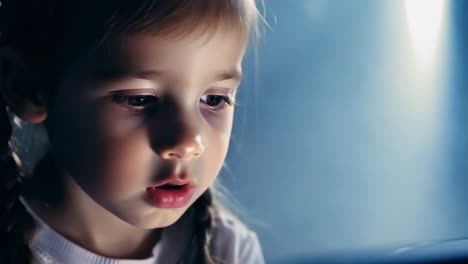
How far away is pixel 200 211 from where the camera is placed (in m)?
0.64

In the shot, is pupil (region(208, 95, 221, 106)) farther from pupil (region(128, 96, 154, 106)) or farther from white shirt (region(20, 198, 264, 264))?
white shirt (region(20, 198, 264, 264))

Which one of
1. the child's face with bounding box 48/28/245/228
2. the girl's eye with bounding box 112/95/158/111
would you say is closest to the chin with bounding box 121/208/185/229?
the child's face with bounding box 48/28/245/228

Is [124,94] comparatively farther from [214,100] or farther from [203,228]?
[203,228]

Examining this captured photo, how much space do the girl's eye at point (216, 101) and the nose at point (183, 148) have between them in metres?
0.05

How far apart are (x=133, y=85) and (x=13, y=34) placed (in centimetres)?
13

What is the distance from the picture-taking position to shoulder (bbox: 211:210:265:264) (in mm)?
662

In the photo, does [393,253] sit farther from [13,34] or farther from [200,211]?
[13,34]

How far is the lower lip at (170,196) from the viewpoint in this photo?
0.49m

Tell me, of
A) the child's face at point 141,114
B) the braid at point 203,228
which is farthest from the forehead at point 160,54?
the braid at point 203,228

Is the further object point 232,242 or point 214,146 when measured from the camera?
point 232,242

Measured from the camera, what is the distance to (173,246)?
63 cm

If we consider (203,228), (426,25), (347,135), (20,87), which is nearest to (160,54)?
(20,87)

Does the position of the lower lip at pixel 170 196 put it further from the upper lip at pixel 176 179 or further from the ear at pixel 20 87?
the ear at pixel 20 87

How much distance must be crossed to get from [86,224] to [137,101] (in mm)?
180
